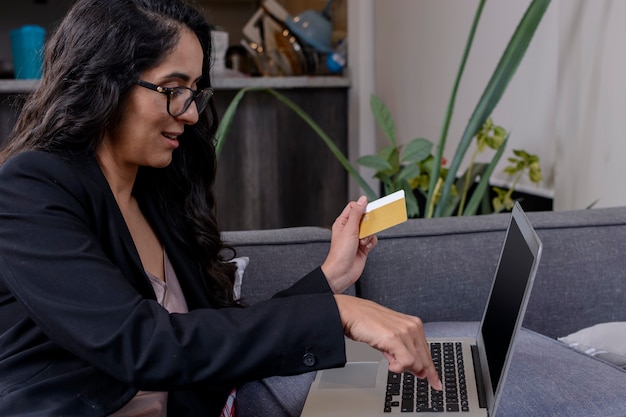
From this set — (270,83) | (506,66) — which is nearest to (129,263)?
(506,66)

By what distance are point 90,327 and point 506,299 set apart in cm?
54

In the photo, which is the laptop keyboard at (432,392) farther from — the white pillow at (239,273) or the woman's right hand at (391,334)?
the white pillow at (239,273)

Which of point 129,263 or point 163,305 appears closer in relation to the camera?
point 129,263

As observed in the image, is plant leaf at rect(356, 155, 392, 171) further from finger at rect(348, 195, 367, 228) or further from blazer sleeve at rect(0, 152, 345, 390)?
blazer sleeve at rect(0, 152, 345, 390)

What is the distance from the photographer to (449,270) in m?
1.78

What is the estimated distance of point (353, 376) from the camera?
1.34 meters

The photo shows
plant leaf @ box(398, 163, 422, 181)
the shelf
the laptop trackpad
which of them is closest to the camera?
the laptop trackpad

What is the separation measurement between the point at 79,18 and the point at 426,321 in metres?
0.94

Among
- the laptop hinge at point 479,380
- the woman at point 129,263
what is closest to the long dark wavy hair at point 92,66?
the woman at point 129,263

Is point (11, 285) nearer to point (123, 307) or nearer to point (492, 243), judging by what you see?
point (123, 307)

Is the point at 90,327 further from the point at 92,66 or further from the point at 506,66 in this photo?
the point at 506,66

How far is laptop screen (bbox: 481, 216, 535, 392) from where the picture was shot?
1.07 metres

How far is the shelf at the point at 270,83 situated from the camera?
4.10 metres

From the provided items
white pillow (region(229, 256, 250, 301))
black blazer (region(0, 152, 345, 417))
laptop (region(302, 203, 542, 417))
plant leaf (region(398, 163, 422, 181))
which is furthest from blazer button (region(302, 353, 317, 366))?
plant leaf (region(398, 163, 422, 181))
